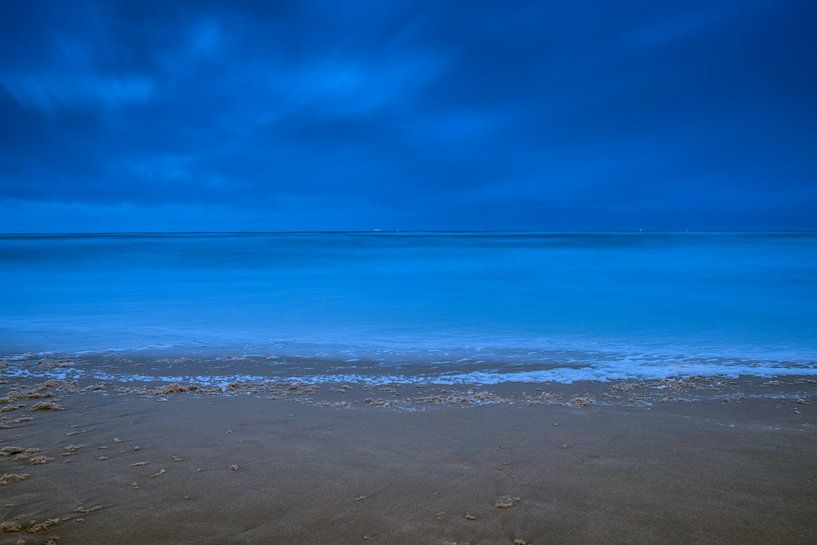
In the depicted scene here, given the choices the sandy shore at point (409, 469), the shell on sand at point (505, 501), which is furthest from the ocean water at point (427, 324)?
the shell on sand at point (505, 501)

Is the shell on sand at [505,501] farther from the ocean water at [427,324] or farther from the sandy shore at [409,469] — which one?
the ocean water at [427,324]

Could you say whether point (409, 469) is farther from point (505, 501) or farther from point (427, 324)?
point (427, 324)

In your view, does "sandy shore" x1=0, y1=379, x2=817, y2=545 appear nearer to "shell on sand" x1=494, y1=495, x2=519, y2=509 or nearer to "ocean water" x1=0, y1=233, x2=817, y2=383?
"shell on sand" x1=494, y1=495, x2=519, y2=509

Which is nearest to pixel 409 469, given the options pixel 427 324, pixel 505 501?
pixel 505 501

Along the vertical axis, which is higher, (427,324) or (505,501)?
(427,324)

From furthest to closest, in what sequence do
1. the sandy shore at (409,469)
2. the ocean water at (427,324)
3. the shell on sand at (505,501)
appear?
the ocean water at (427,324), the shell on sand at (505,501), the sandy shore at (409,469)

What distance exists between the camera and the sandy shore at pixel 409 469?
10.3 feet

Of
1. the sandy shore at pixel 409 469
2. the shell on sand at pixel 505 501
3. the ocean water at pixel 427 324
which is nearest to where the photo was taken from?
the sandy shore at pixel 409 469

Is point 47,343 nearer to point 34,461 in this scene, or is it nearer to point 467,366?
point 34,461

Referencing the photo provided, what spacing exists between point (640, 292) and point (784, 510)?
1997 cm

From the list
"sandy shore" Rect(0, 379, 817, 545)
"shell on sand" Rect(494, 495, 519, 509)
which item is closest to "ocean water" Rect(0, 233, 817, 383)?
"sandy shore" Rect(0, 379, 817, 545)

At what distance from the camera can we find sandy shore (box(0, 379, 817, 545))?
3133mm

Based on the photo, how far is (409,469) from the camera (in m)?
3.96

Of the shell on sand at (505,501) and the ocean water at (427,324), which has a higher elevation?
the ocean water at (427,324)
